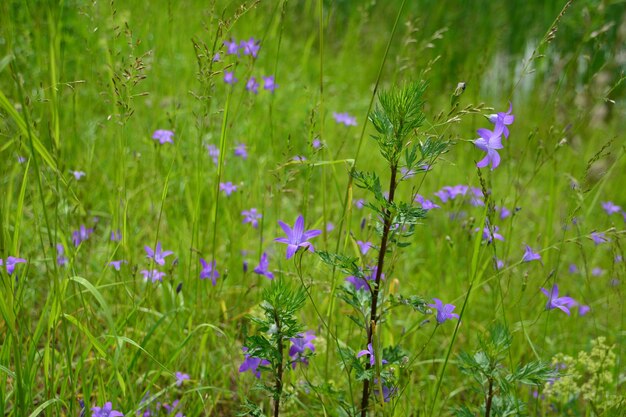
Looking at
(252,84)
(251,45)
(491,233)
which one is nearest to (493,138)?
(491,233)

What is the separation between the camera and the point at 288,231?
4.78ft

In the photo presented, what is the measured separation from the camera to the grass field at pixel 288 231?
149 centimetres

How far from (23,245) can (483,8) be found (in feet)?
16.2

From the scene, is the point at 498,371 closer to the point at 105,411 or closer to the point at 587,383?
the point at 587,383

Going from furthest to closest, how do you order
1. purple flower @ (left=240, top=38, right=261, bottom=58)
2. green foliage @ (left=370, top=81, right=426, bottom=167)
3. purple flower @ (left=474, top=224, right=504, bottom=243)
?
1. purple flower @ (left=240, top=38, right=261, bottom=58)
2. purple flower @ (left=474, top=224, right=504, bottom=243)
3. green foliage @ (left=370, top=81, right=426, bottom=167)

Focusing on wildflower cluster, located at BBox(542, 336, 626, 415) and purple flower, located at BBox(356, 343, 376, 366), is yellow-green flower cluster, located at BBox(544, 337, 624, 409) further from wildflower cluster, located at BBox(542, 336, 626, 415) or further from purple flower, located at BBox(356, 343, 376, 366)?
purple flower, located at BBox(356, 343, 376, 366)

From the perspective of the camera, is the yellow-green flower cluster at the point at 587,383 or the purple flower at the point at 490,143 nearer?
the purple flower at the point at 490,143

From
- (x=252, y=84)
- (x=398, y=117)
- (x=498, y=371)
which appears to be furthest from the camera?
(x=252, y=84)

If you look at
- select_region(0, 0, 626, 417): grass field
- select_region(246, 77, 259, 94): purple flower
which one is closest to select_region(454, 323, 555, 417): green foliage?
select_region(0, 0, 626, 417): grass field

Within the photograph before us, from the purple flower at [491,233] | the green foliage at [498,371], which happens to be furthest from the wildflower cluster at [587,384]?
the purple flower at [491,233]

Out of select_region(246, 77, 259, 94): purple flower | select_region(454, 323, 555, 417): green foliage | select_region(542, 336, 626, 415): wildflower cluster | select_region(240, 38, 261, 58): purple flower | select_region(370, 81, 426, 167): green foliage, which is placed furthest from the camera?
select_region(246, 77, 259, 94): purple flower

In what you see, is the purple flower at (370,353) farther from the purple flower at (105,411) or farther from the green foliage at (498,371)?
the purple flower at (105,411)

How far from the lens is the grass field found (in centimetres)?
149

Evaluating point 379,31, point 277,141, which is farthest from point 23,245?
point 379,31
